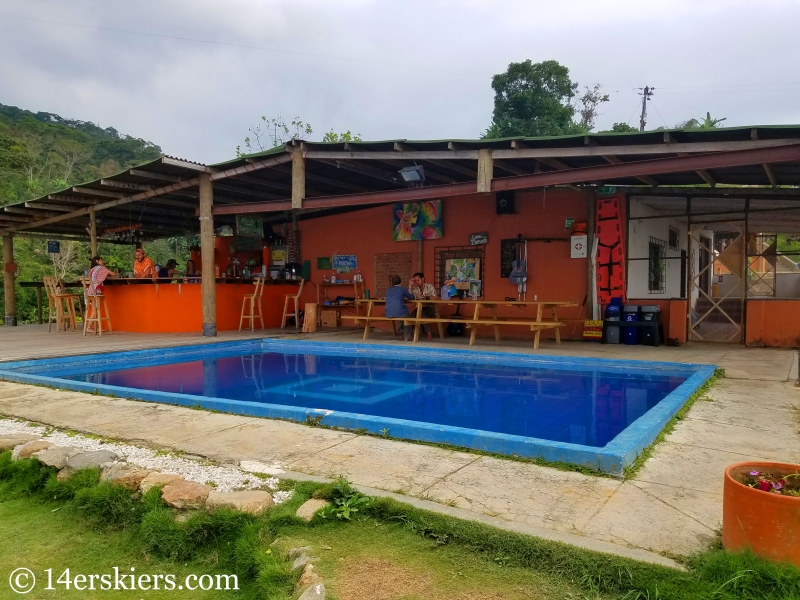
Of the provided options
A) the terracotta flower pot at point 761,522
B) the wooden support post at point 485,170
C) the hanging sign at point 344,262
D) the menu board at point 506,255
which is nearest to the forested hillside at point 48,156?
the hanging sign at point 344,262

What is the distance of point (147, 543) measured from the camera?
253 centimetres

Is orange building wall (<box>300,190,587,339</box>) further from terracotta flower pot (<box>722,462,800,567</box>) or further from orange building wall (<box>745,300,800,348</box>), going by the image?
terracotta flower pot (<box>722,462,800,567</box>)

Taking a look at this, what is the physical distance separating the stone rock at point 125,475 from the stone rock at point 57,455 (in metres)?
0.35

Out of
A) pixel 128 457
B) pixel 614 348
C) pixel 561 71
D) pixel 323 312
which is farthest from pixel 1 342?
pixel 561 71

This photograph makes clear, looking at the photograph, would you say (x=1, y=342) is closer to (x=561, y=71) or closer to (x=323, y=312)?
(x=323, y=312)

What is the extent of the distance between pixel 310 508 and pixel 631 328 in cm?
802

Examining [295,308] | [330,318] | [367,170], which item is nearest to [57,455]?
[367,170]

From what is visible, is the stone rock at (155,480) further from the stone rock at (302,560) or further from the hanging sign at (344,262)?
the hanging sign at (344,262)

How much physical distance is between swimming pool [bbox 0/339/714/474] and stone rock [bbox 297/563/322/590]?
1776mm

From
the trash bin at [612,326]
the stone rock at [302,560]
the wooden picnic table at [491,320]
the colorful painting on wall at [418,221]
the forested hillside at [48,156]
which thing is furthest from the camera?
the forested hillside at [48,156]

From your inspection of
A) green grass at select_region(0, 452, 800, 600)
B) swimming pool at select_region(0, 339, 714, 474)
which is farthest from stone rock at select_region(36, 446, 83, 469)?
swimming pool at select_region(0, 339, 714, 474)

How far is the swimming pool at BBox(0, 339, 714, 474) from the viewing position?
154 inches

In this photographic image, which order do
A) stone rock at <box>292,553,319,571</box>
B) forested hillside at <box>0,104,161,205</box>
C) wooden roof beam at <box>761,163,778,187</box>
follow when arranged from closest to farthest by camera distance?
stone rock at <box>292,553,319,571</box>, wooden roof beam at <box>761,163,778,187</box>, forested hillside at <box>0,104,161,205</box>

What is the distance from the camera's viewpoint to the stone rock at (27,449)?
3.43 meters
